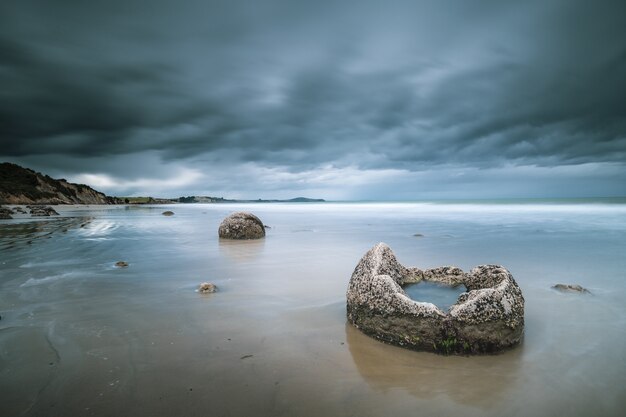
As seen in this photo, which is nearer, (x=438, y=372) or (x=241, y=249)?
(x=438, y=372)

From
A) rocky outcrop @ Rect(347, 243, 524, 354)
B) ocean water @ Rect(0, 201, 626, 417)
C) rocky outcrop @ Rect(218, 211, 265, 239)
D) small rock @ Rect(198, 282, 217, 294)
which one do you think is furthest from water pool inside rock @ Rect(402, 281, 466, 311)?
rocky outcrop @ Rect(218, 211, 265, 239)

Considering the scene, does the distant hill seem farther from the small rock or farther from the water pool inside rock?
the water pool inside rock

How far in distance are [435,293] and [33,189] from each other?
235 feet

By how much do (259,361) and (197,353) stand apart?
2.36ft

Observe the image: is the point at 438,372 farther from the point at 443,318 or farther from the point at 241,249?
the point at 241,249

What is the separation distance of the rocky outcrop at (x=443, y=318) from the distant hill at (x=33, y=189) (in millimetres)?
63684

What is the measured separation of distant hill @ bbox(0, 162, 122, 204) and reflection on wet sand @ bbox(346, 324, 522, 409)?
64.1 meters

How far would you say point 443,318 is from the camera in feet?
11.9

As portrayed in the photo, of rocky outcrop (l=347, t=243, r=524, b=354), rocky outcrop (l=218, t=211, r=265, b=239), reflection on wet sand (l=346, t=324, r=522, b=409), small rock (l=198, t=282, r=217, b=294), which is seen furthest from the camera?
rocky outcrop (l=218, t=211, r=265, b=239)

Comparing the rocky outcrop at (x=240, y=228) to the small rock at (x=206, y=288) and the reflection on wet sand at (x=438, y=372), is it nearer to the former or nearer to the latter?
the small rock at (x=206, y=288)

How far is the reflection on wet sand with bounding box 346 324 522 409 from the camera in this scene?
287 centimetres

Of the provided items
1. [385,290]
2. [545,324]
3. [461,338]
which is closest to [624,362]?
[545,324]

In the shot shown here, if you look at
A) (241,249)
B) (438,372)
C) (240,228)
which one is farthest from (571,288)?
(240,228)

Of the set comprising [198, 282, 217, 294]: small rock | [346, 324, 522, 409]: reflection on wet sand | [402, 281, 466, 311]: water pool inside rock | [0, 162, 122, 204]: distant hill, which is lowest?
[346, 324, 522, 409]: reflection on wet sand
